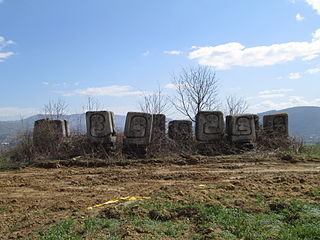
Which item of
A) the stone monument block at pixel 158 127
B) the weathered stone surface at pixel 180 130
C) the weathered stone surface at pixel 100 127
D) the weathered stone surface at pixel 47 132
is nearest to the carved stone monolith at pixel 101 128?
the weathered stone surface at pixel 100 127

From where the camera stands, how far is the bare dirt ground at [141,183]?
4629mm

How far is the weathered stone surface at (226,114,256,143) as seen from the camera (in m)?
11.1

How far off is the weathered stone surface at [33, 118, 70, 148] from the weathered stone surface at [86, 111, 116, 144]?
117cm

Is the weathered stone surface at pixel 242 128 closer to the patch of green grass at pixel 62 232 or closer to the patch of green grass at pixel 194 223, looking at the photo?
the patch of green grass at pixel 194 223

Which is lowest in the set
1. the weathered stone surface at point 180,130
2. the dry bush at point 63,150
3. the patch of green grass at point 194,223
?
the patch of green grass at point 194,223

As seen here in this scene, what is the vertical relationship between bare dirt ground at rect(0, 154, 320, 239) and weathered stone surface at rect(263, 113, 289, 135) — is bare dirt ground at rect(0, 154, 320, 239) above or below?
below

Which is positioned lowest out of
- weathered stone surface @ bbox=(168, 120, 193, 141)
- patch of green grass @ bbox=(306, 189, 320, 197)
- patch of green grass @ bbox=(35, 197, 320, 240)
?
patch of green grass @ bbox=(35, 197, 320, 240)

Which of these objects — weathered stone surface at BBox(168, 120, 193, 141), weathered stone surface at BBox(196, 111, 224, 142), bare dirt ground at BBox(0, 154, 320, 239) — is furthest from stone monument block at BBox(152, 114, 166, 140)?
bare dirt ground at BBox(0, 154, 320, 239)

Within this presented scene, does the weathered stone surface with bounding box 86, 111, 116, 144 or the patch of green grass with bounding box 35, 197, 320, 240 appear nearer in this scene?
the patch of green grass with bounding box 35, 197, 320, 240

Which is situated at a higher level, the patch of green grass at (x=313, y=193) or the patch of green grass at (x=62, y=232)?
the patch of green grass at (x=313, y=193)

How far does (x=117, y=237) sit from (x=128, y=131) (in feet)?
23.2

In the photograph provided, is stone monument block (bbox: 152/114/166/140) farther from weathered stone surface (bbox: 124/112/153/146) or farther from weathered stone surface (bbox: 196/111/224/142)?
weathered stone surface (bbox: 196/111/224/142)

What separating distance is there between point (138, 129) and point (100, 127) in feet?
4.12

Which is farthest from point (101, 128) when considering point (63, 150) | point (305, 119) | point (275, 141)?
point (305, 119)
